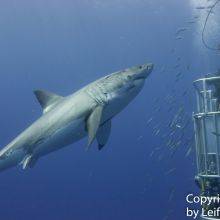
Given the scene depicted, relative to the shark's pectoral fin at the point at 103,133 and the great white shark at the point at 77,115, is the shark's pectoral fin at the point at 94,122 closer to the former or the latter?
the great white shark at the point at 77,115

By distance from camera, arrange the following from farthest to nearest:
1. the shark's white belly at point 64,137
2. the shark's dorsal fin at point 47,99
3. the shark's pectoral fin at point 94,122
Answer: the shark's dorsal fin at point 47,99 < the shark's white belly at point 64,137 < the shark's pectoral fin at point 94,122

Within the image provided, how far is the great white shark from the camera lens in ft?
19.1

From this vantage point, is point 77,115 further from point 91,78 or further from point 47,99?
point 91,78

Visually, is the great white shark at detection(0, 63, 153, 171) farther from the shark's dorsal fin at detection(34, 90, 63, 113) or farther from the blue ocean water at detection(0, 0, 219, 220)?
the blue ocean water at detection(0, 0, 219, 220)

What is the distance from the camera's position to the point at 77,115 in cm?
615

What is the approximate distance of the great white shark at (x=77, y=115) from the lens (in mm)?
5816

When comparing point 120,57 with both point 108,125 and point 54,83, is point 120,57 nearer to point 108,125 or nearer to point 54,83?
point 54,83

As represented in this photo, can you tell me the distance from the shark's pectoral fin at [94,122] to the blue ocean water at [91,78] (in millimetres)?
31833

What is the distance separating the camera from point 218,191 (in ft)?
19.7

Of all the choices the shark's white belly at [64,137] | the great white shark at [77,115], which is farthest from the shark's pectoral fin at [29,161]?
the shark's white belly at [64,137]

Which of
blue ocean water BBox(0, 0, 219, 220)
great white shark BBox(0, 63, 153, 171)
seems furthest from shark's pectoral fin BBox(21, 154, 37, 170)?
blue ocean water BBox(0, 0, 219, 220)

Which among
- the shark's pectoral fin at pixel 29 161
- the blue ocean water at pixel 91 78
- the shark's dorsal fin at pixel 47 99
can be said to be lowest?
the shark's pectoral fin at pixel 29 161

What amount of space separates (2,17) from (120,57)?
101 ft

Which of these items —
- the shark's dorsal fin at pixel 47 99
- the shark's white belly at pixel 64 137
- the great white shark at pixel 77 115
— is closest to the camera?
the great white shark at pixel 77 115
